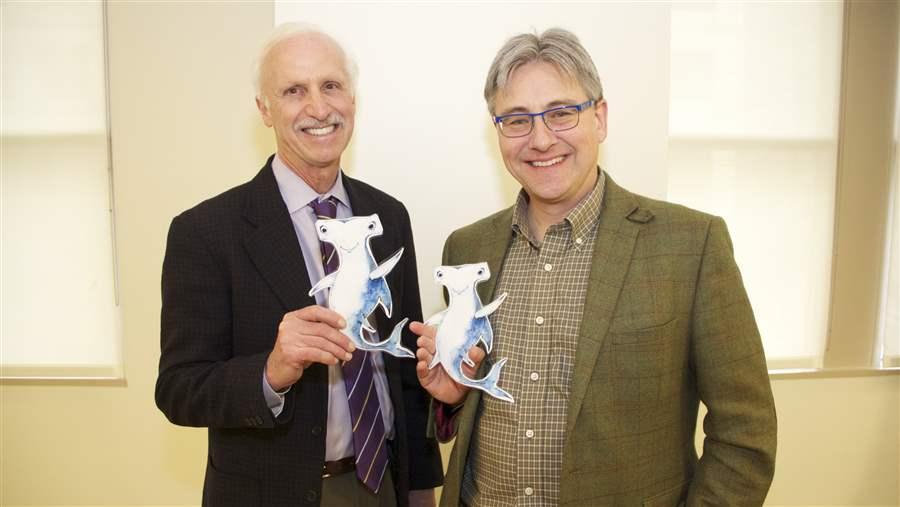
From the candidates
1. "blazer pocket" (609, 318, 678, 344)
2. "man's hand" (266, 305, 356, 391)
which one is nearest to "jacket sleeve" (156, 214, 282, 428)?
"man's hand" (266, 305, 356, 391)

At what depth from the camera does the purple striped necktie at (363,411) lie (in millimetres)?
1556

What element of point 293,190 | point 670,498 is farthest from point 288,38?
point 670,498

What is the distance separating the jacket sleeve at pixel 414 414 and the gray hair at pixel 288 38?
1.59 feet

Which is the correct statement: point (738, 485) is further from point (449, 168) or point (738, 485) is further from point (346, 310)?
point (449, 168)

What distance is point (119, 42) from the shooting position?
290 cm

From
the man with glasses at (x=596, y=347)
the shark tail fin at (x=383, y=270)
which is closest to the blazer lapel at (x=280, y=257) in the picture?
the shark tail fin at (x=383, y=270)

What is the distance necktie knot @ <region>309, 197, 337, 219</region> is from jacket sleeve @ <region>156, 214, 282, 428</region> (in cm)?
28

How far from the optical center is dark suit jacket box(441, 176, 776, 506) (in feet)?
4.55

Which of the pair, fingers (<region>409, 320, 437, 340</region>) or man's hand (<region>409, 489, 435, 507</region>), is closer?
fingers (<region>409, 320, 437, 340</region>)

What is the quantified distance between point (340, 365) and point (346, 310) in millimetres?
244

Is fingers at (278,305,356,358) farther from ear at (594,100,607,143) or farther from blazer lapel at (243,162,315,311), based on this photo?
ear at (594,100,607,143)

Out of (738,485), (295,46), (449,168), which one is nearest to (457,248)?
(449,168)

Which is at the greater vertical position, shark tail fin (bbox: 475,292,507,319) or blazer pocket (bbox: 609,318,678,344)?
shark tail fin (bbox: 475,292,507,319)

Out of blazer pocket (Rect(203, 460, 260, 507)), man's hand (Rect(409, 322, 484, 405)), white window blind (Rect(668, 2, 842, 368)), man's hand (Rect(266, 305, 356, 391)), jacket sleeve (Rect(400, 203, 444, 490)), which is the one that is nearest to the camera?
man's hand (Rect(266, 305, 356, 391))
